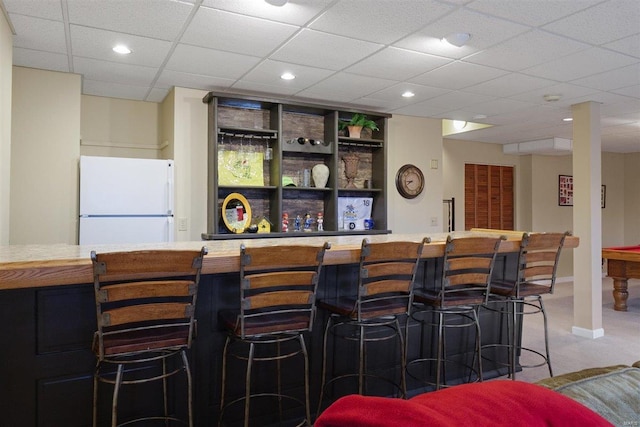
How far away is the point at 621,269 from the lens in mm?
5516

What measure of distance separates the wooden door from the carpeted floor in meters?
1.68

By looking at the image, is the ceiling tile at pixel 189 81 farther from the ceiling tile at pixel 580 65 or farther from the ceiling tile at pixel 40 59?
the ceiling tile at pixel 580 65

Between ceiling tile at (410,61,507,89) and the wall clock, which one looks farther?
the wall clock

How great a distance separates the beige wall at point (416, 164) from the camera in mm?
5246

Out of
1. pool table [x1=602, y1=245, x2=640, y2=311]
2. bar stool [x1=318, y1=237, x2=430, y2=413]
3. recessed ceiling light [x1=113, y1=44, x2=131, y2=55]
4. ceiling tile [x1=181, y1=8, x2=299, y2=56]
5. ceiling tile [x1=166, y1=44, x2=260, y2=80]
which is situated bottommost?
pool table [x1=602, y1=245, x2=640, y2=311]

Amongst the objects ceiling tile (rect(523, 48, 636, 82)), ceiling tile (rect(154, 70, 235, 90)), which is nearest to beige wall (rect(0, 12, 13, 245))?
ceiling tile (rect(154, 70, 235, 90))

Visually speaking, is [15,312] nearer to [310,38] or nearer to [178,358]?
[178,358]

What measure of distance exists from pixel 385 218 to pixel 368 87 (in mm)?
1569

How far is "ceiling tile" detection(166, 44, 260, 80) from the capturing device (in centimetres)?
320

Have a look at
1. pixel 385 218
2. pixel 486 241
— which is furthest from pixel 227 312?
pixel 385 218

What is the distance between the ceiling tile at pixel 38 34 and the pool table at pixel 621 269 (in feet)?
20.4

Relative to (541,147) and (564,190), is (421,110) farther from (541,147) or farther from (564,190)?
(564,190)

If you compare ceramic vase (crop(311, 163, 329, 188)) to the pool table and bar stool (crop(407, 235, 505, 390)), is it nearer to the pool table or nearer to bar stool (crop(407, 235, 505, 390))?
bar stool (crop(407, 235, 505, 390))

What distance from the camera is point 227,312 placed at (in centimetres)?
220
